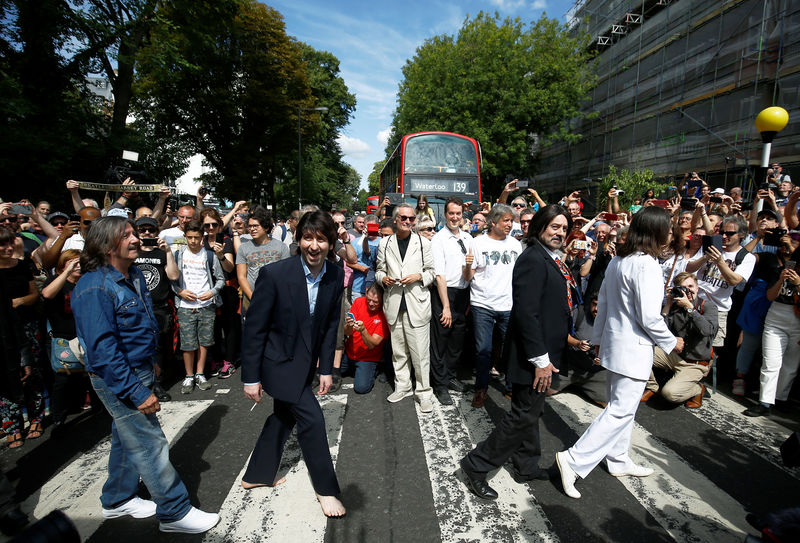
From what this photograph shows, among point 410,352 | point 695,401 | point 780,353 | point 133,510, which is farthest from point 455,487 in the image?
point 780,353

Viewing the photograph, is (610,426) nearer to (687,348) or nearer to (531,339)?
(531,339)

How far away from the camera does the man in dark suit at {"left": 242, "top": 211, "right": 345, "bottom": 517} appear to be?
2742 mm

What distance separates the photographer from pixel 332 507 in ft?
9.32

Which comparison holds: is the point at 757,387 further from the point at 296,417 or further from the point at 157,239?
the point at 157,239

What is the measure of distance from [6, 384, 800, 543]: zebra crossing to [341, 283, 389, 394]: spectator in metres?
0.66

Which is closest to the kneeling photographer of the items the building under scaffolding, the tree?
the building under scaffolding

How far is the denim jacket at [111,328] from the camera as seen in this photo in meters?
2.40

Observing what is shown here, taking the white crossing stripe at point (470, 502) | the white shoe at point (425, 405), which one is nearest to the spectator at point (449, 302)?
the white shoe at point (425, 405)

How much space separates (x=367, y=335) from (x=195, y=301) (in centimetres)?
218

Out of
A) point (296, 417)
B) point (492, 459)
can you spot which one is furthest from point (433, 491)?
point (296, 417)

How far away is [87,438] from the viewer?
395 cm

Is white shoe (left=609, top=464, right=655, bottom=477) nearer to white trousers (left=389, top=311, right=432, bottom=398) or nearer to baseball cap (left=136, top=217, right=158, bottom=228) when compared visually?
white trousers (left=389, top=311, right=432, bottom=398)

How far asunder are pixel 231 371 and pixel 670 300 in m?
5.47

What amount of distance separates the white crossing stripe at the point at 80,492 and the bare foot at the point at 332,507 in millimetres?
1469
